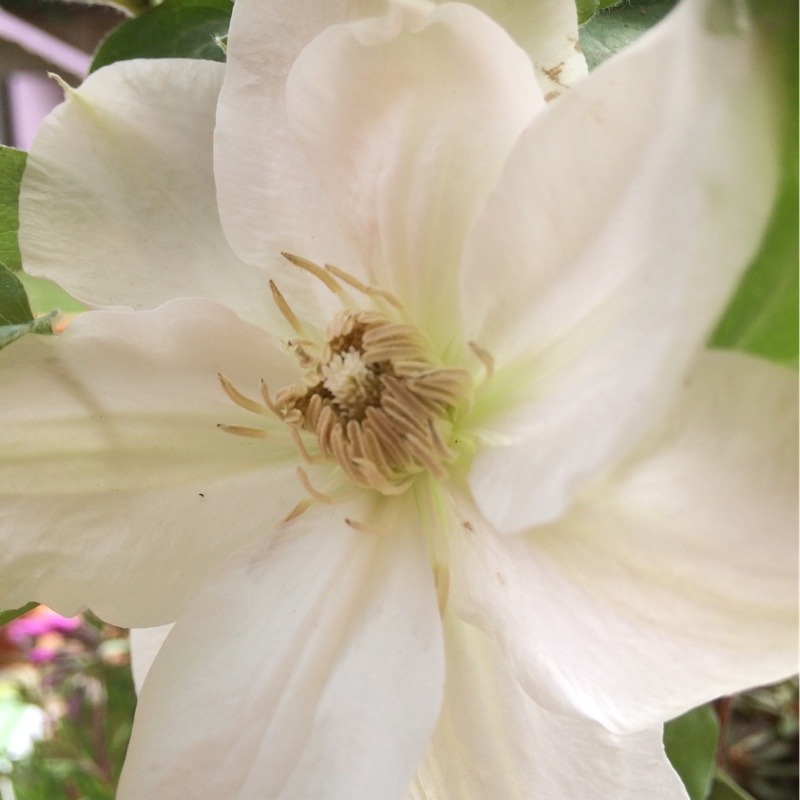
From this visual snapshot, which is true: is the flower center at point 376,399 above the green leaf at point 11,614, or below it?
above

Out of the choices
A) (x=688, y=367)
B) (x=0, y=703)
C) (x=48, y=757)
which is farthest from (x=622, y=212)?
(x=0, y=703)

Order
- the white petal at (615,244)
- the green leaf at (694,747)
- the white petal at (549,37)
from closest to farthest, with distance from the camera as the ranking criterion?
the white petal at (615,244) < the white petal at (549,37) < the green leaf at (694,747)

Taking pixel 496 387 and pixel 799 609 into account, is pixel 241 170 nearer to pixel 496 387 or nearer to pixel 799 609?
pixel 496 387

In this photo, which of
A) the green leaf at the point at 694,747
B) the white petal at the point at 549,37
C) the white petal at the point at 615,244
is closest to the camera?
the white petal at the point at 615,244

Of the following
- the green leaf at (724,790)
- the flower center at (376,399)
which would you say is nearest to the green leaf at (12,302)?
the flower center at (376,399)

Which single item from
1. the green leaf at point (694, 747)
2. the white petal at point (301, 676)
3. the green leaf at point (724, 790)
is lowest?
the green leaf at point (724, 790)

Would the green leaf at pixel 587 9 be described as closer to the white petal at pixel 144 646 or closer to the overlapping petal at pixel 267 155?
the overlapping petal at pixel 267 155

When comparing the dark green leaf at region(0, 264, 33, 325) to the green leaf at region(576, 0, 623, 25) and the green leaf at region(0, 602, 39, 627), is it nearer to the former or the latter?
the green leaf at region(0, 602, 39, 627)
